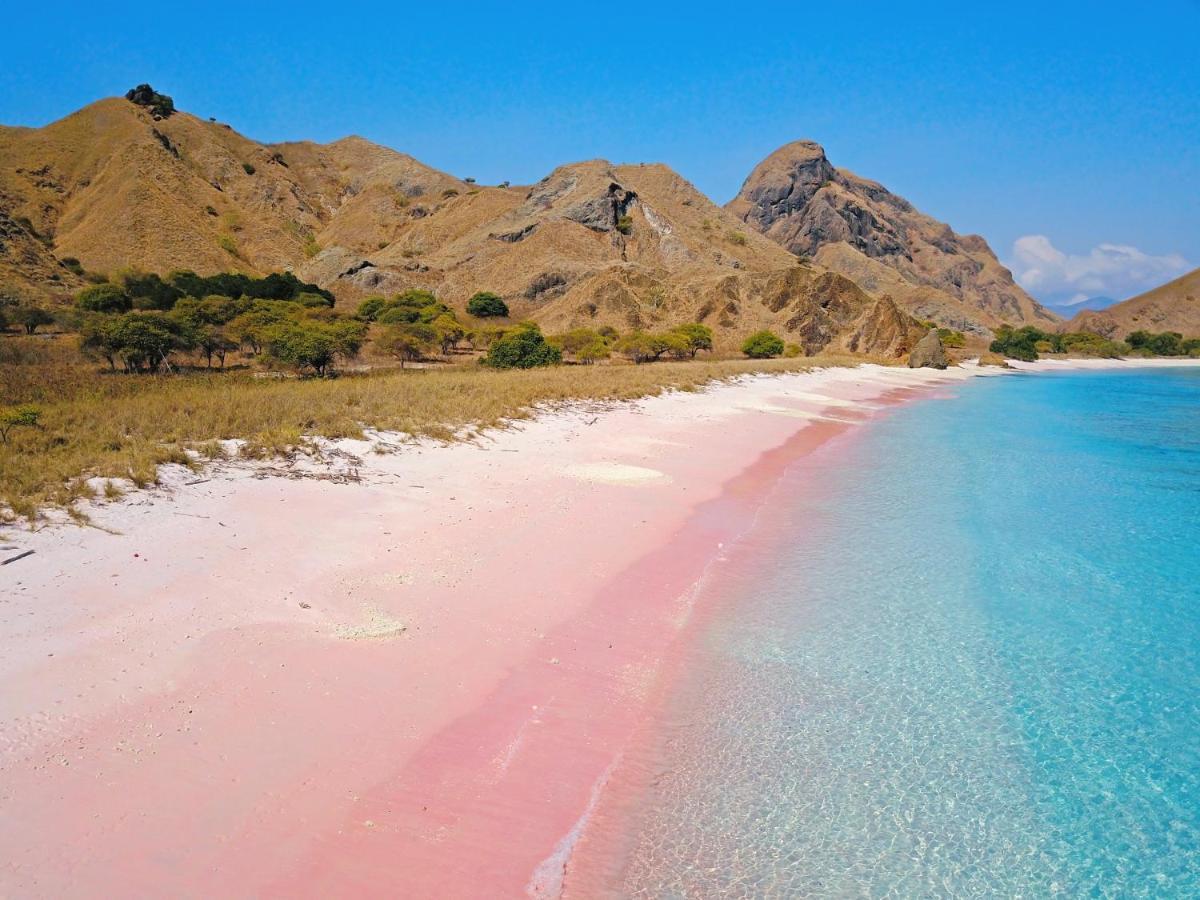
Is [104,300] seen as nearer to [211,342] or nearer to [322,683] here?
[211,342]

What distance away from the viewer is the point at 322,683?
5129 mm

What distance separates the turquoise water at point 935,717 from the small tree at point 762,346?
45.4 m

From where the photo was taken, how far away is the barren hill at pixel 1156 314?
124062 mm

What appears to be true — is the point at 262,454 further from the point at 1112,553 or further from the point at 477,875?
the point at 1112,553

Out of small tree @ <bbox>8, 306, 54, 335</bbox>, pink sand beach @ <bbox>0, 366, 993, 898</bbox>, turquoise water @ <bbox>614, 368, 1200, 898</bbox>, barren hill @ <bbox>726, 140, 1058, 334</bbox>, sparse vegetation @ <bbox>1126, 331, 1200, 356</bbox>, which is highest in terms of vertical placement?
barren hill @ <bbox>726, 140, 1058, 334</bbox>

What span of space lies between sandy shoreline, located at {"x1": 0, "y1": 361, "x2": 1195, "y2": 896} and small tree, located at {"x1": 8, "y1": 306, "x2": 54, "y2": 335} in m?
35.2

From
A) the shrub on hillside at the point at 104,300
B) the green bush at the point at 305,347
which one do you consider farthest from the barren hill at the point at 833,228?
the green bush at the point at 305,347

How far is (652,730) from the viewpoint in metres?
5.26

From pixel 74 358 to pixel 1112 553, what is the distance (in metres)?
32.2

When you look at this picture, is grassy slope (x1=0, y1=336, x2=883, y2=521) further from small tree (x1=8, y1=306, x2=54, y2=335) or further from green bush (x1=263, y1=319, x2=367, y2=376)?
small tree (x1=8, y1=306, x2=54, y2=335)

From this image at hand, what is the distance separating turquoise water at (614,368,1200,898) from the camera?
4066 millimetres

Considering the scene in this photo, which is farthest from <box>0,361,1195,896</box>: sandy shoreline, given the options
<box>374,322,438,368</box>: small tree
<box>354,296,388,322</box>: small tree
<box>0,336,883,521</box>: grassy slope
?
<box>354,296,388,322</box>: small tree

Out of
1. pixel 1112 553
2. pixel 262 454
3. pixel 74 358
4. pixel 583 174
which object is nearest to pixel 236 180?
pixel 583 174

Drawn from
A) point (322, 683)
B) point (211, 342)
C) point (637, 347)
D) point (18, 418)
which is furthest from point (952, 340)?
point (322, 683)
